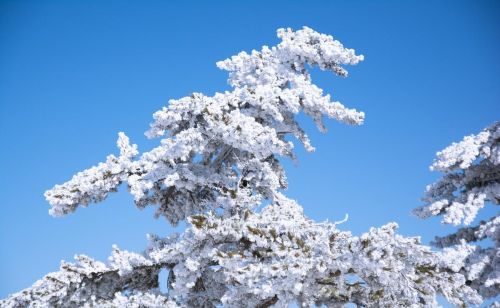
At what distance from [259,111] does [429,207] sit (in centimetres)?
578

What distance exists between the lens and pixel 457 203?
14.4 m

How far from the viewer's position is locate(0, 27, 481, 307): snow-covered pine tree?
11.7 metres

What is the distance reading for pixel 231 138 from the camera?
14.0 meters

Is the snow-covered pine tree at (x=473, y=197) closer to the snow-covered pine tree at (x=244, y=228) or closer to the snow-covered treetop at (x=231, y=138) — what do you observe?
the snow-covered pine tree at (x=244, y=228)

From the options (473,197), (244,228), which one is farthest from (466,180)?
(244,228)

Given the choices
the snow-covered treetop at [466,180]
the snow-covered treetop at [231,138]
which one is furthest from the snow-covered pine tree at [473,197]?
the snow-covered treetop at [231,138]

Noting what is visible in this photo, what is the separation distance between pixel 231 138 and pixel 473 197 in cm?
712

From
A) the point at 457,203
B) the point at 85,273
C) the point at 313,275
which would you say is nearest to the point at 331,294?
the point at 313,275

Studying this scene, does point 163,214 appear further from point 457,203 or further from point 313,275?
point 457,203

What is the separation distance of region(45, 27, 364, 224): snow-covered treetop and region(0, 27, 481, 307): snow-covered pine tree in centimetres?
4

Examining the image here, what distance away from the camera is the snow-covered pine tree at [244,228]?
11734 mm

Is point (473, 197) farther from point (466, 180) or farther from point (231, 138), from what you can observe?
point (231, 138)

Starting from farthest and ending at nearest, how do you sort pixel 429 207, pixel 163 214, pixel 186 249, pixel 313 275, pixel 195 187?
pixel 163 214 → pixel 195 187 → pixel 429 207 → pixel 186 249 → pixel 313 275

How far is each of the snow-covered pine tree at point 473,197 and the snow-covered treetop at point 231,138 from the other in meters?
3.27
